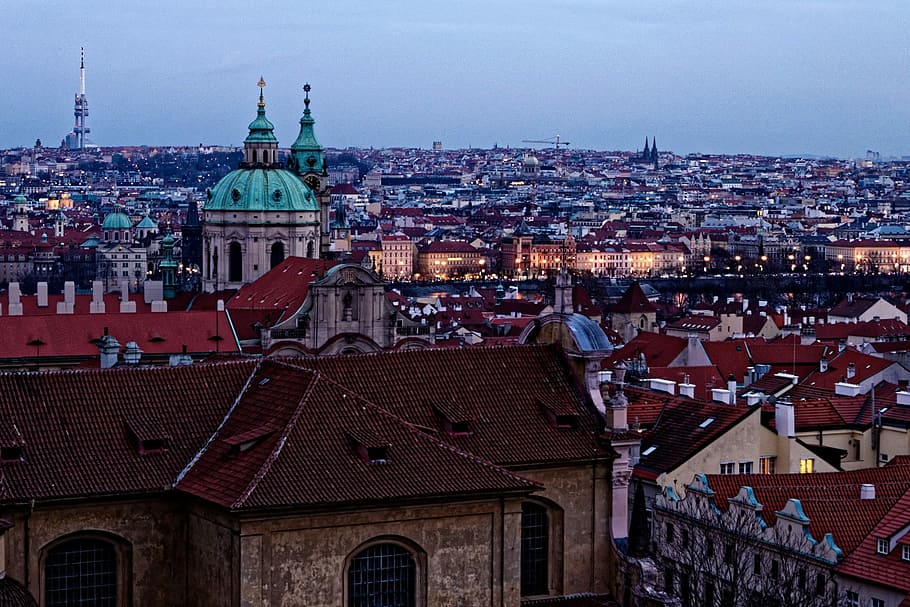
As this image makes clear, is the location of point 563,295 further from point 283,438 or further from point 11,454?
point 11,454

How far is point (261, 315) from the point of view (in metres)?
75.2

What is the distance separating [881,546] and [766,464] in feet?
28.6

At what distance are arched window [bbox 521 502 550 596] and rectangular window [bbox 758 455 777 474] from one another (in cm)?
1238

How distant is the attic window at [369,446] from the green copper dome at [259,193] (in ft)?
215

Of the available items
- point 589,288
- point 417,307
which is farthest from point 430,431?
point 589,288

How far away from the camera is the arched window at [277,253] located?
95.0 m

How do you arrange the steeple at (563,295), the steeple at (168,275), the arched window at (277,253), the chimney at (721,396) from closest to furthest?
the steeple at (563,295), the chimney at (721,396), the arched window at (277,253), the steeple at (168,275)

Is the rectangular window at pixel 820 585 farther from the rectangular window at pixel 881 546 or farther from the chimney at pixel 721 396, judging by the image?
the chimney at pixel 721 396

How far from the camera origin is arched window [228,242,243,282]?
95125 millimetres

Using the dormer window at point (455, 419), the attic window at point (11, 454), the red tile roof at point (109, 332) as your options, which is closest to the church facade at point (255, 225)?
the red tile roof at point (109, 332)

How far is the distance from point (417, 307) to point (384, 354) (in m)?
87.2

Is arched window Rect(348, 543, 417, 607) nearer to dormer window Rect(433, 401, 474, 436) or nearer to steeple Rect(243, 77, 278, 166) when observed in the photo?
dormer window Rect(433, 401, 474, 436)

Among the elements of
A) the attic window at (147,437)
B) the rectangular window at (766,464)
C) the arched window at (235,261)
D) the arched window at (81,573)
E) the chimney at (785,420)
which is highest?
the attic window at (147,437)

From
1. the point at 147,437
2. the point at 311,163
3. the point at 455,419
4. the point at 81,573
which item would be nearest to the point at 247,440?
the point at 147,437
